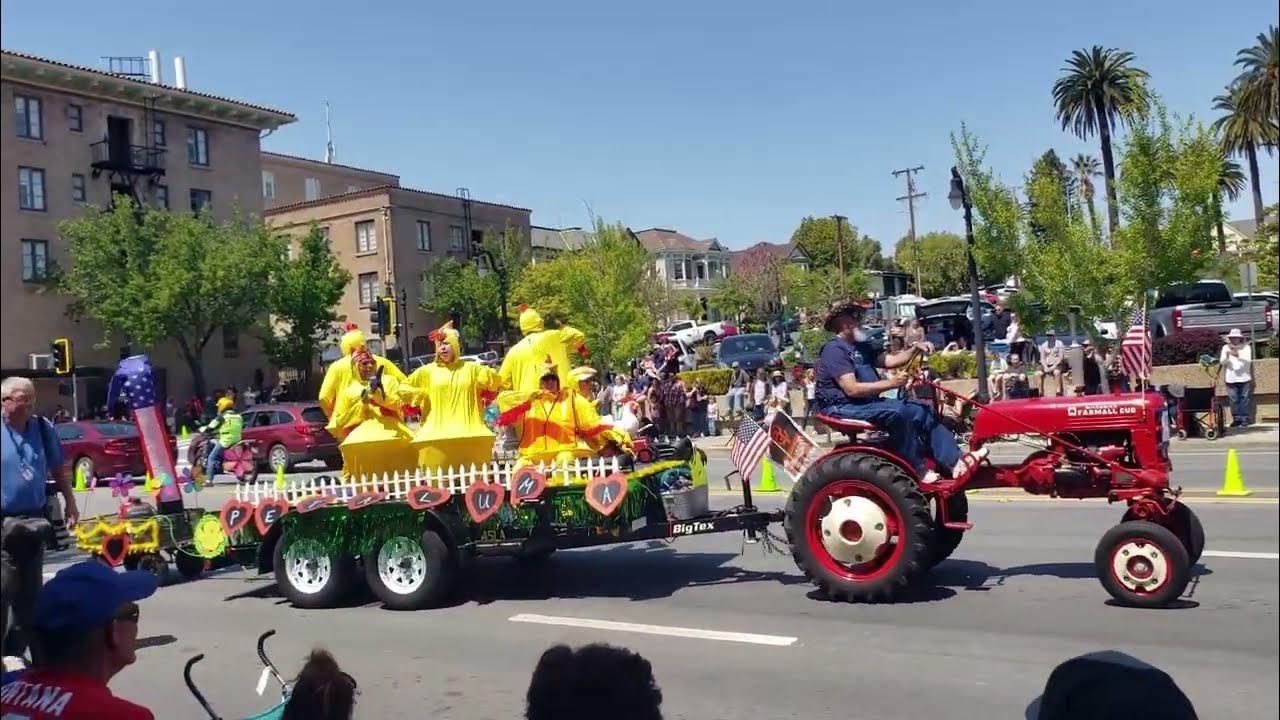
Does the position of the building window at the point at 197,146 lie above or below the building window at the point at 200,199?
below

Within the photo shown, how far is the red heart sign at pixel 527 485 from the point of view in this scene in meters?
7.48

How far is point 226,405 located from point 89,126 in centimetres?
663

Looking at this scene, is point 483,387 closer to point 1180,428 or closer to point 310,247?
point 1180,428

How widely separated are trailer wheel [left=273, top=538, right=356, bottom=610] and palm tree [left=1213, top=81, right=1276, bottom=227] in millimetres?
6986

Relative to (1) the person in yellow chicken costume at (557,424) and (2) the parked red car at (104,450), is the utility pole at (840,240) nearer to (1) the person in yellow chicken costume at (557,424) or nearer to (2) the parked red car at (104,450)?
(1) the person in yellow chicken costume at (557,424)

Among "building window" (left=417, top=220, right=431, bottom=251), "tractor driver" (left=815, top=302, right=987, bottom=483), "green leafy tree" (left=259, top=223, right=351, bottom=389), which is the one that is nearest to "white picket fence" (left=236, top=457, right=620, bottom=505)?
"tractor driver" (left=815, top=302, right=987, bottom=483)

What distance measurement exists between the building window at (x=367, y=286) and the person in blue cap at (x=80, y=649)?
59.2 feet

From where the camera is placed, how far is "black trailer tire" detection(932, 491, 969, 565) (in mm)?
7469

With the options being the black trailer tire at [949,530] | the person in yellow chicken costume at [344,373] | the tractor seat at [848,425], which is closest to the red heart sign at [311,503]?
the person in yellow chicken costume at [344,373]

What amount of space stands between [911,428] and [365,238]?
15.7 metres

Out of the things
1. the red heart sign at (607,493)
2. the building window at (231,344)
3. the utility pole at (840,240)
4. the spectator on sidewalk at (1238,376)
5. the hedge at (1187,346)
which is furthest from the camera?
the building window at (231,344)

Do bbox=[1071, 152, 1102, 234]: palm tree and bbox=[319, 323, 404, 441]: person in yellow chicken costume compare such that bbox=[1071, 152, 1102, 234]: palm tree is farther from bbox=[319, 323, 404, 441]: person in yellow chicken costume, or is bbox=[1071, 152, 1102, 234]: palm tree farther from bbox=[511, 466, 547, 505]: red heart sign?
bbox=[319, 323, 404, 441]: person in yellow chicken costume

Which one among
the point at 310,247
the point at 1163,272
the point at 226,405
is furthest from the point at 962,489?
the point at 310,247

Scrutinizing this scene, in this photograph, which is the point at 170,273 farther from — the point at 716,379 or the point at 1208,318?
the point at 1208,318
